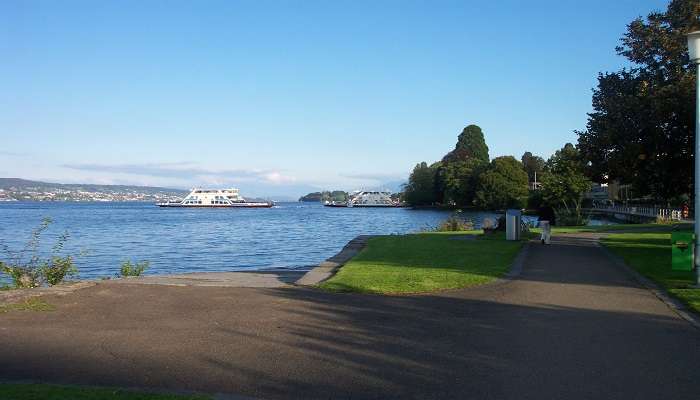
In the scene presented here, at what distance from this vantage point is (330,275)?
1465 centimetres

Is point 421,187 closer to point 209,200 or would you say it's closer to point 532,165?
point 532,165

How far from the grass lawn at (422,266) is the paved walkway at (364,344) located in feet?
2.80

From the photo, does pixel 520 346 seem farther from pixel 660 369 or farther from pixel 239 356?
pixel 239 356

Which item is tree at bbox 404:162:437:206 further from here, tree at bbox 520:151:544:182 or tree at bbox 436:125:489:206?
tree at bbox 520:151:544:182

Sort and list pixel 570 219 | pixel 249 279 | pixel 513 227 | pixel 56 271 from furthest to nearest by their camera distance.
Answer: pixel 570 219 < pixel 513 227 < pixel 249 279 < pixel 56 271

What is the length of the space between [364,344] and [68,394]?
343cm

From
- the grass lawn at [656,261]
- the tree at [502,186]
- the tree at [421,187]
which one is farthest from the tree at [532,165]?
the grass lawn at [656,261]

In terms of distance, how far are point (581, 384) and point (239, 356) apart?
11.7ft

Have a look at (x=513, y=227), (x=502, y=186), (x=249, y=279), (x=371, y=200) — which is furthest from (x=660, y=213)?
(x=371, y=200)

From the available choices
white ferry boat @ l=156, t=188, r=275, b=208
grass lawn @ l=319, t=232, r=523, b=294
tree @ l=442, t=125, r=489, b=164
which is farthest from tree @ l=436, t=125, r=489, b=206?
grass lawn @ l=319, t=232, r=523, b=294

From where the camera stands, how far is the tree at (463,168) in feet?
379

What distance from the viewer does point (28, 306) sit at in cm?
1032

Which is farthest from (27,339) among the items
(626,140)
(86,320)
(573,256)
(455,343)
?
(626,140)

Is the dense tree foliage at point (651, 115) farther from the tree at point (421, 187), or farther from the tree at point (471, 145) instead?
the tree at point (471, 145)
